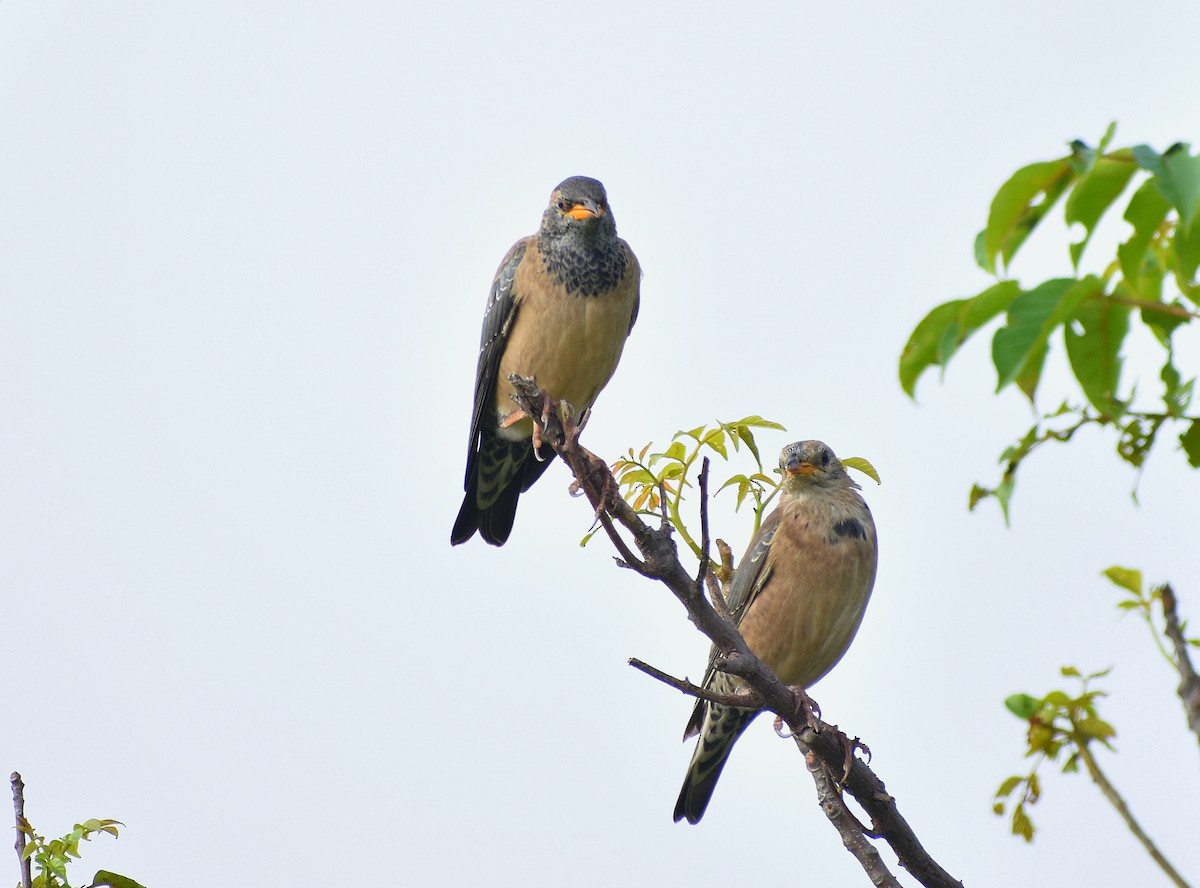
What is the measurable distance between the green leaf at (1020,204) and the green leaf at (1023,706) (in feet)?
1.77

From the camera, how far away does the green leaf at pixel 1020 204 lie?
1.62 meters

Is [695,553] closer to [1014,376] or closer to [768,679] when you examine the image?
[768,679]

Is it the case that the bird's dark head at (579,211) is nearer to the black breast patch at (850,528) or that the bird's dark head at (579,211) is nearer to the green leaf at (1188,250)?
the black breast patch at (850,528)

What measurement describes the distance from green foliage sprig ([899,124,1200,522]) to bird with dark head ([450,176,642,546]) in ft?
14.4

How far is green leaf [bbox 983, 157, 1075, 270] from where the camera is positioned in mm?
1621

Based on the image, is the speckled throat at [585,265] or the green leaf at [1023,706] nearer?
the green leaf at [1023,706]

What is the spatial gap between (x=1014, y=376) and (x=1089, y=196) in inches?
9.2

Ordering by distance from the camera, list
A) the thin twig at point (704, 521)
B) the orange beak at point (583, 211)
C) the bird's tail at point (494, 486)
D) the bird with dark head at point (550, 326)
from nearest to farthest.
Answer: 1. the thin twig at point (704, 521)
2. the bird with dark head at point (550, 326)
3. the orange beak at point (583, 211)
4. the bird's tail at point (494, 486)

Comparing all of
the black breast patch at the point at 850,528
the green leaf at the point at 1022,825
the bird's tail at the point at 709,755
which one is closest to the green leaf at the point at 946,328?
the green leaf at the point at 1022,825

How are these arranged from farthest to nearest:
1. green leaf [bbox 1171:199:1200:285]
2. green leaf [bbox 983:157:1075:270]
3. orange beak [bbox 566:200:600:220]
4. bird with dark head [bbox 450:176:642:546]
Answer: orange beak [bbox 566:200:600:220], bird with dark head [bbox 450:176:642:546], green leaf [bbox 983:157:1075:270], green leaf [bbox 1171:199:1200:285]

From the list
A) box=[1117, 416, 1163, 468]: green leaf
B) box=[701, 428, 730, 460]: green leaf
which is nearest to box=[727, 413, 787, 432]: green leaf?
box=[701, 428, 730, 460]: green leaf

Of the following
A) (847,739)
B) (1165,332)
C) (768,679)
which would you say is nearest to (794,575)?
(847,739)

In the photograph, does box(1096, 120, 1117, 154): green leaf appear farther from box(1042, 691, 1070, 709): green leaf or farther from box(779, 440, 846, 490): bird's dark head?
box(779, 440, 846, 490): bird's dark head

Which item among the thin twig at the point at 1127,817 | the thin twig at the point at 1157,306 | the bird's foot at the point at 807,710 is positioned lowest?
the thin twig at the point at 1127,817
